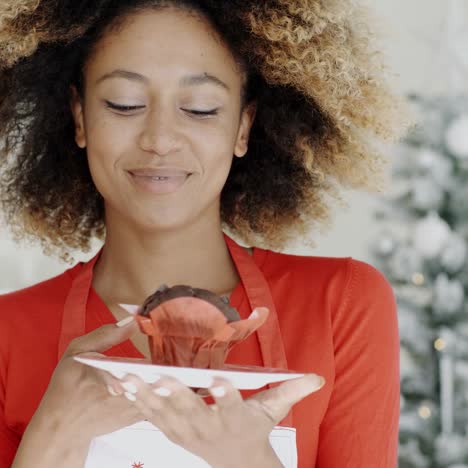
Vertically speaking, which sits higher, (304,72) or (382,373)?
(304,72)

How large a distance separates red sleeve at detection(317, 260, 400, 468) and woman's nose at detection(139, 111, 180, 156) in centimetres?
43

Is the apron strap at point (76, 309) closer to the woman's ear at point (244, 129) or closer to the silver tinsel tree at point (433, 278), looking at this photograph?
the woman's ear at point (244, 129)

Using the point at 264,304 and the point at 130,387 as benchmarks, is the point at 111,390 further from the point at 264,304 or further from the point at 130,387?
the point at 264,304

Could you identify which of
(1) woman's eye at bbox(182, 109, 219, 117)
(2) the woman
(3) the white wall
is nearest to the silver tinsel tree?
(3) the white wall

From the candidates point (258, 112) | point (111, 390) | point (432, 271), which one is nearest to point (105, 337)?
point (111, 390)

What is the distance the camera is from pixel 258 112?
2029 millimetres

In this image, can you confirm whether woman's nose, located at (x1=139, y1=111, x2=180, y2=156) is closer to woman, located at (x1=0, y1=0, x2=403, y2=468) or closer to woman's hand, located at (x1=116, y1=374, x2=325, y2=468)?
woman, located at (x1=0, y1=0, x2=403, y2=468)

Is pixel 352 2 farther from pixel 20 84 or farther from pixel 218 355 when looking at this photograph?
pixel 218 355

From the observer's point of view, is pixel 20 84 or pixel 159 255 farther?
pixel 20 84

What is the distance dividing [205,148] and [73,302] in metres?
0.42

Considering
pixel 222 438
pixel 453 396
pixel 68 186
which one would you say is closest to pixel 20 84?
pixel 68 186

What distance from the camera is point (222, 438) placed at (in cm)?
132

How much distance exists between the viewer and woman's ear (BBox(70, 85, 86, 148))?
1.88 m

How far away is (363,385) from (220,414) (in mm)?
473
